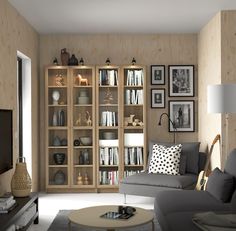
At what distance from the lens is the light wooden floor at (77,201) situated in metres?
5.67

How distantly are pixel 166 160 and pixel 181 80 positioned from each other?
5.27 ft

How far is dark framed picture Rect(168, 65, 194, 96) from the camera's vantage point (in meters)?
7.25

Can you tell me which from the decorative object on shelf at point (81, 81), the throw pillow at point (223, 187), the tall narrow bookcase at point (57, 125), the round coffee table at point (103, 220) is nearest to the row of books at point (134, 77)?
the decorative object on shelf at point (81, 81)

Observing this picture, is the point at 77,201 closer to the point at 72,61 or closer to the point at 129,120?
the point at 129,120

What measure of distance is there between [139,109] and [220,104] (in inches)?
96.3

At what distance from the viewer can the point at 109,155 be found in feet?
23.0

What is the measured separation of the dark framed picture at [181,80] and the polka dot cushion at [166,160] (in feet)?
3.86

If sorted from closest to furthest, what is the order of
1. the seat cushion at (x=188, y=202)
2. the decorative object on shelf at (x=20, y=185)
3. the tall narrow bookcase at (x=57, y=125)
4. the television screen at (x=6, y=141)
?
1. the seat cushion at (x=188, y=202)
2. the television screen at (x=6, y=141)
3. the decorative object on shelf at (x=20, y=185)
4. the tall narrow bookcase at (x=57, y=125)

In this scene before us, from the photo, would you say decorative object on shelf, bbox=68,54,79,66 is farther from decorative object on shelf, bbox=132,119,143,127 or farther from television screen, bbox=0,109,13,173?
television screen, bbox=0,109,13,173

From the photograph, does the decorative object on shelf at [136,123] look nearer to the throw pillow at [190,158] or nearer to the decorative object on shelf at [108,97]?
the decorative object on shelf at [108,97]

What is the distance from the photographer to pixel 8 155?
491 cm

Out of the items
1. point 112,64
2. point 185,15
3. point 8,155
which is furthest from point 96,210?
point 112,64

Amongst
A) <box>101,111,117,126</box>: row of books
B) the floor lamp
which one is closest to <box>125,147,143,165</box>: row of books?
<box>101,111,117,126</box>: row of books

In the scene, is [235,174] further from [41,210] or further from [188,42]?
[188,42]
